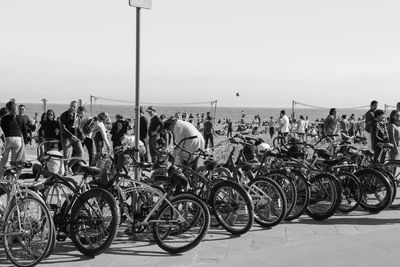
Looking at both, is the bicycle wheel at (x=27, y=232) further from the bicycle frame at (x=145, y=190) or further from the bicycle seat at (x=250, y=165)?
the bicycle seat at (x=250, y=165)

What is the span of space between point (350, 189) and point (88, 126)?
5.56m

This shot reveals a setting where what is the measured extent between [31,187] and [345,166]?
4244 millimetres

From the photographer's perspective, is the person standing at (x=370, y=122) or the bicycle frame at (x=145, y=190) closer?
the bicycle frame at (x=145, y=190)

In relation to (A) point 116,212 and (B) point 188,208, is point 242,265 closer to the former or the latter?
(B) point 188,208

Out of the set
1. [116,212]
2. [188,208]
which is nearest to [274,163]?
[188,208]

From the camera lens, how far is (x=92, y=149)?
38.7 feet

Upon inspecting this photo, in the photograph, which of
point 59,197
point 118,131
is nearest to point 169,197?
point 59,197

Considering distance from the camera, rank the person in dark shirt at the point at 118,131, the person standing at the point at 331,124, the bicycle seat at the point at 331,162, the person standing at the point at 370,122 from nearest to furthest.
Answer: the bicycle seat at the point at 331,162, the person standing at the point at 370,122, the person in dark shirt at the point at 118,131, the person standing at the point at 331,124

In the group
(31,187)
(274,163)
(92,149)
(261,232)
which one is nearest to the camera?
(31,187)

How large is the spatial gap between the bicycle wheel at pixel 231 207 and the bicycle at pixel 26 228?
1.91 metres

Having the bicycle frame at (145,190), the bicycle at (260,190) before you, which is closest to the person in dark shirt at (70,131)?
the bicycle at (260,190)

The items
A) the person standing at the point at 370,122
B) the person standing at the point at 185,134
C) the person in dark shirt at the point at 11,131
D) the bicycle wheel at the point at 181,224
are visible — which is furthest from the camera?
the person standing at the point at 370,122

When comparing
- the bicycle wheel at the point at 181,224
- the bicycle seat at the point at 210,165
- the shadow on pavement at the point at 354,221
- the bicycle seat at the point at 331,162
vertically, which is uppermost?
the bicycle seat at the point at 210,165

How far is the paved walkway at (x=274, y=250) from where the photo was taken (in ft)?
16.3
